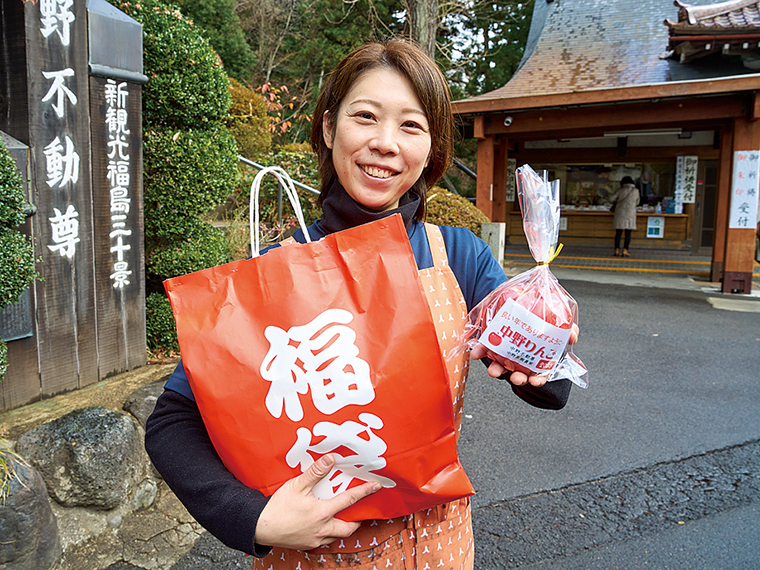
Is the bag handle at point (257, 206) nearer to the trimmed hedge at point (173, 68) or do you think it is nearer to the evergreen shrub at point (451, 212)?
the trimmed hedge at point (173, 68)

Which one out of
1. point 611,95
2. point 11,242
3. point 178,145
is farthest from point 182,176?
point 611,95

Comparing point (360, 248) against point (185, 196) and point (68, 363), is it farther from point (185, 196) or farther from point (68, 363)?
point (185, 196)

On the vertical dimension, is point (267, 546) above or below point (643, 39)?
below

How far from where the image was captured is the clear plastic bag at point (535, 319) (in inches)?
39.4

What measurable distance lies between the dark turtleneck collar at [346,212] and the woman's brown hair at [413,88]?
8 centimetres

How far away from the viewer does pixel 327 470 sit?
0.93m

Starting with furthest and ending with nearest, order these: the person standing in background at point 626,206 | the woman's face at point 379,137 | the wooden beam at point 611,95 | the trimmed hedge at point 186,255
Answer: the person standing in background at point 626,206, the wooden beam at point 611,95, the trimmed hedge at point 186,255, the woman's face at point 379,137

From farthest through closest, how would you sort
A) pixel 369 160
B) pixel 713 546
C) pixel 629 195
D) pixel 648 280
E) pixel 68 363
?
1. pixel 629 195
2. pixel 648 280
3. pixel 68 363
4. pixel 713 546
5. pixel 369 160

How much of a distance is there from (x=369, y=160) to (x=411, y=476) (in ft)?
2.22

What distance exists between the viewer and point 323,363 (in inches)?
36.3

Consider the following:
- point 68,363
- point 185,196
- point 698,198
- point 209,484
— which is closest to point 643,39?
point 698,198

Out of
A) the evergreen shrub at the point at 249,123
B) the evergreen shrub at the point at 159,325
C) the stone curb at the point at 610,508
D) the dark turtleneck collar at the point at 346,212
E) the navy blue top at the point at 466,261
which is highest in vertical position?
the evergreen shrub at the point at 249,123

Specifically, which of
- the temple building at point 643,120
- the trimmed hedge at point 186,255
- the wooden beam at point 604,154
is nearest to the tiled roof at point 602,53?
the temple building at point 643,120

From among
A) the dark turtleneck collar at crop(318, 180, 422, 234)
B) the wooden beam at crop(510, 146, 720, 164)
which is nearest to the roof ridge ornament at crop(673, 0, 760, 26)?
the wooden beam at crop(510, 146, 720, 164)
